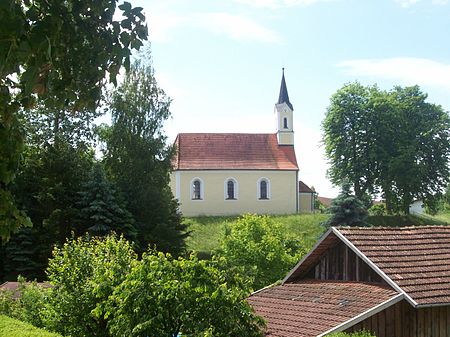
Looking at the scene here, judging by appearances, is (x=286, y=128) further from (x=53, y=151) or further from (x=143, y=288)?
(x=143, y=288)

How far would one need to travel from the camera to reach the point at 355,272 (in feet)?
62.8

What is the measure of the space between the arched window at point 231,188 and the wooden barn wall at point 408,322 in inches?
1487

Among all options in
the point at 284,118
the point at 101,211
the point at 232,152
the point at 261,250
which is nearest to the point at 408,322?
the point at 261,250

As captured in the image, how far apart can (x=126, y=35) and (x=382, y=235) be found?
635 inches

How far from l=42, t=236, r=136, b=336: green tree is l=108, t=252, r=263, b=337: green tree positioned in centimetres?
143

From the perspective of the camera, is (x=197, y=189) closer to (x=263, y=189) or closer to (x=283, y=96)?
(x=263, y=189)

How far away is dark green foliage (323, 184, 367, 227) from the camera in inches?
1544

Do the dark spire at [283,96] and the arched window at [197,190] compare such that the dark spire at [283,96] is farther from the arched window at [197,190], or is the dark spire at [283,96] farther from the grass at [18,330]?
the grass at [18,330]

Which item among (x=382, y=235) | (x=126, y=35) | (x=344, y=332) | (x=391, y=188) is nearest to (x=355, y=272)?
(x=382, y=235)

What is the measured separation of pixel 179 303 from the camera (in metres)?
12.8

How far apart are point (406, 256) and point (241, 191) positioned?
119ft

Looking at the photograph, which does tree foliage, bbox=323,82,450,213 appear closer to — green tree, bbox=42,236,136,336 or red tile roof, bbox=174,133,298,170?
red tile roof, bbox=174,133,298,170

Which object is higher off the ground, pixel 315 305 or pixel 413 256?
pixel 413 256

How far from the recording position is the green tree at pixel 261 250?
32.3m
